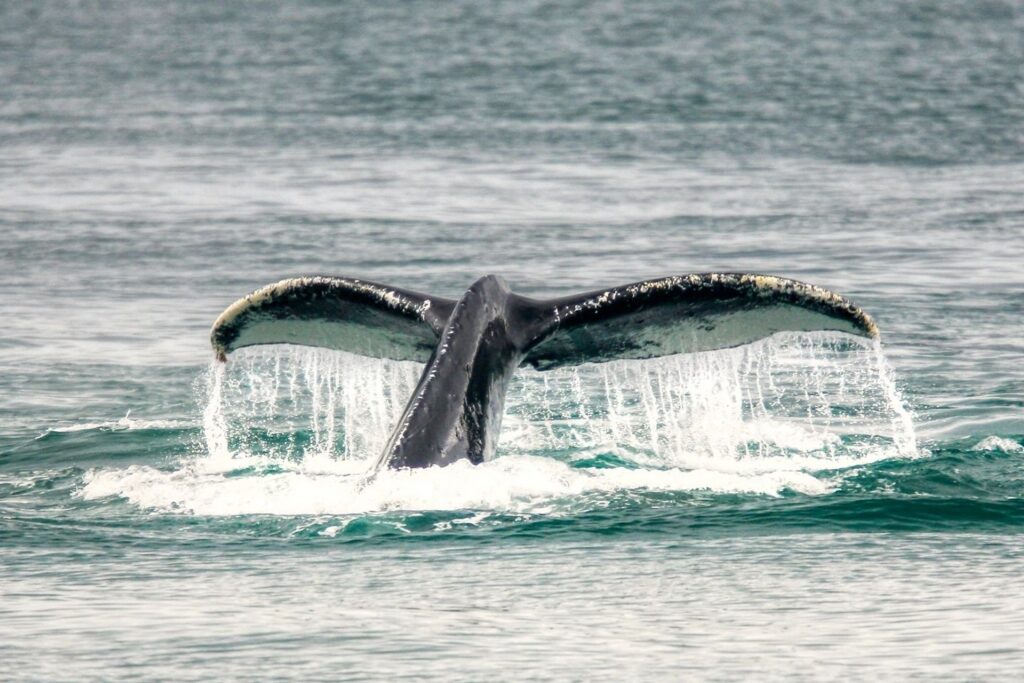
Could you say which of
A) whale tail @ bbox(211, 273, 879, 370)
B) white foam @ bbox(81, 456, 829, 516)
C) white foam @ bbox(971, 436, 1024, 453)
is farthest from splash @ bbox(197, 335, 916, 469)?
white foam @ bbox(971, 436, 1024, 453)

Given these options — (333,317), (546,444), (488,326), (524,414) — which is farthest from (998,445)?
(333,317)

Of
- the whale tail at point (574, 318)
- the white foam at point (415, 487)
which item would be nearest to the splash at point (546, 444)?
the white foam at point (415, 487)

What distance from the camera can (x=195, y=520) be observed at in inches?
464

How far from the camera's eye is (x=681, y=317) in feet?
38.9

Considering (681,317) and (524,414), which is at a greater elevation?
(681,317)

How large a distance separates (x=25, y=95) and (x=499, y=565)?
129 ft

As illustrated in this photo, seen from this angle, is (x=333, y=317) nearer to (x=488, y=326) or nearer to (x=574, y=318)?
(x=488, y=326)

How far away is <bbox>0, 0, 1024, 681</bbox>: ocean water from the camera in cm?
959

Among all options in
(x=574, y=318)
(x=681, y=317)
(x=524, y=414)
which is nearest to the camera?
(x=681, y=317)

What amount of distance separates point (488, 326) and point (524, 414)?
3.47 m

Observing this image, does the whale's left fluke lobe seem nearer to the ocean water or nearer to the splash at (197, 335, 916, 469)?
the splash at (197, 335, 916, 469)

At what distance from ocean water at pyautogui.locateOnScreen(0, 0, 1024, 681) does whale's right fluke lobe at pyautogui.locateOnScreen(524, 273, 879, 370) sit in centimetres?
22

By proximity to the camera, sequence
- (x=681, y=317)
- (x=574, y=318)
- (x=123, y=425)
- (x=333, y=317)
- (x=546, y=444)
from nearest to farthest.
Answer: (x=681, y=317), (x=574, y=318), (x=333, y=317), (x=546, y=444), (x=123, y=425)

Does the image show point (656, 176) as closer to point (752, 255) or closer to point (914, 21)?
point (752, 255)
